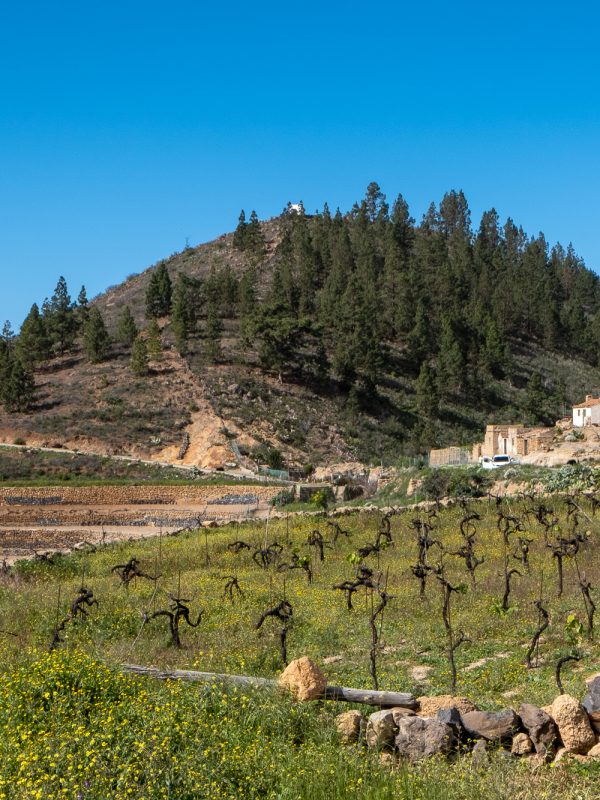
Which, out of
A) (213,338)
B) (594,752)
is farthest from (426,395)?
(594,752)

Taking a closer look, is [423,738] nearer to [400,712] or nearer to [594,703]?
[400,712]

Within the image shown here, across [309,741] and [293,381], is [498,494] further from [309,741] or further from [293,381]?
[293,381]

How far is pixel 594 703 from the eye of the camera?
773 centimetres

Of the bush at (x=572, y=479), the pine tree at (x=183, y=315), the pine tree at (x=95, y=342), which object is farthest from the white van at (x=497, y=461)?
the pine tree at (x=95, y=342)

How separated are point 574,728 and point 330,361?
60.7 metres

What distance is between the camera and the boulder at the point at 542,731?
7.41 meters

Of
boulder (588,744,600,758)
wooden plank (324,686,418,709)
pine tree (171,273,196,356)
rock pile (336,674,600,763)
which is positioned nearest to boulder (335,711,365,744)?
rock pile (336,674,600,763)

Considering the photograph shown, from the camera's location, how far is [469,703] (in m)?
8.12

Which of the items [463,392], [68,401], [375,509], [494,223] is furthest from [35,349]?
[494,223]

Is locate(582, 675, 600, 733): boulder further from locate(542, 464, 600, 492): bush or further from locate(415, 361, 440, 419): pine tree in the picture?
locate(415, 361, 440, 419): pine tree

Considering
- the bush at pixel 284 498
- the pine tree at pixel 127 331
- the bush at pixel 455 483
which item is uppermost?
the pine tree at pixel 127 331

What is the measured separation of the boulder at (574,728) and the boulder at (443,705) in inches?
35.8

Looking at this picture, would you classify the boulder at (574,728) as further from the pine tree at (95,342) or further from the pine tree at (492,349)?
the pine tree at (492,349)

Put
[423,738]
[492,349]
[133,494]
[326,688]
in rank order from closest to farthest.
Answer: [423,738] → [326,688] → [133,494] → [492,349]
